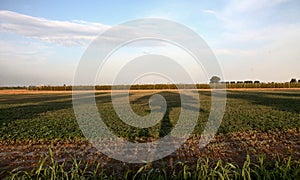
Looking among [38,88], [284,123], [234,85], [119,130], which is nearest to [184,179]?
[119,130]

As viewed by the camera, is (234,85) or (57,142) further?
(234,85)

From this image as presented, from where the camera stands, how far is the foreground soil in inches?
244

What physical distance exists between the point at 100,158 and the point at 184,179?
2926 mm

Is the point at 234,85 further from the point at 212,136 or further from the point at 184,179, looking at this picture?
the point at 184,179

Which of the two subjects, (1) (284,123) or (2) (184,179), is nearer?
(2) (184,179)

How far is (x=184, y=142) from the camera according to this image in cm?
820

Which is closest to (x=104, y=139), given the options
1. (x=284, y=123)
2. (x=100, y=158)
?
(x=100, y=158)

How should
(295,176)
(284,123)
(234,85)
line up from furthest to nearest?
(234,85), (284,123), (295,176)

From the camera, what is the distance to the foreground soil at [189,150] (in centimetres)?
620

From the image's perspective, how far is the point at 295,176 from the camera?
412 centimetres

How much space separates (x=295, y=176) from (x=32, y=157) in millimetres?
5880

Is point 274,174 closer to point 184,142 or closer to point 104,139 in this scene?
point 184,142

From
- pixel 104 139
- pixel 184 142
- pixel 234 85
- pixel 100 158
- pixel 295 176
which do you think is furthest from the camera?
pixel 234 85

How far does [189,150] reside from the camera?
7.13m
